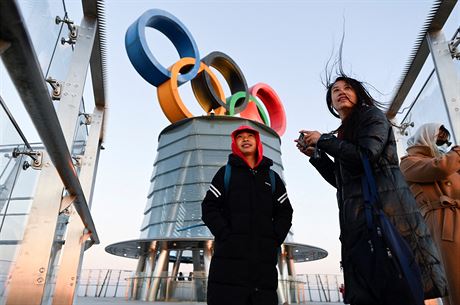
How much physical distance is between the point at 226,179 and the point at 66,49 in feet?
6.55

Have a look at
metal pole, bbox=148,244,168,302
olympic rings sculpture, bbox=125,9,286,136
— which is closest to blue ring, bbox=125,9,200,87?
olympic rings sculpture, bbox=125,9,286,136

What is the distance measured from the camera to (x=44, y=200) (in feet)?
7.41

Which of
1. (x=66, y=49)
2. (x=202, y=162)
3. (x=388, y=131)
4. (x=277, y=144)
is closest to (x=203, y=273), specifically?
(x=202, y=162)

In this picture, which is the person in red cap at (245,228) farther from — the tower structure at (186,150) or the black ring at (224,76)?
the black ring at (224,76)

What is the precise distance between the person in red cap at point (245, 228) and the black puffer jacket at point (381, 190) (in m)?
0.55

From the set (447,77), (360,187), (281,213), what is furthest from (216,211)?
(447,77)

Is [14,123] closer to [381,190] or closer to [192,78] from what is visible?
[381,190]

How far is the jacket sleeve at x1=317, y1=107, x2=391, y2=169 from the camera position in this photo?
5.48ft

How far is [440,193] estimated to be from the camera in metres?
2.48

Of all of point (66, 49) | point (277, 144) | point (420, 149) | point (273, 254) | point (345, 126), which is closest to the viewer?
point (345, 126)

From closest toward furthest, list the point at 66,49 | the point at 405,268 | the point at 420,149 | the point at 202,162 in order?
the point at 405,268
the point at 420,149
the point at 66,49
the point at 202,162

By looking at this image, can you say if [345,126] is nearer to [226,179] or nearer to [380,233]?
[380,233]

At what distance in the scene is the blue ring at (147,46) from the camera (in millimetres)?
14000

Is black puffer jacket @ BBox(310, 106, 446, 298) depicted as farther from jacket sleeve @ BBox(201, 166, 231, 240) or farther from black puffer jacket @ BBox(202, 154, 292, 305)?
jacket sleeve @ BBox(201, 166, 231, 240)
